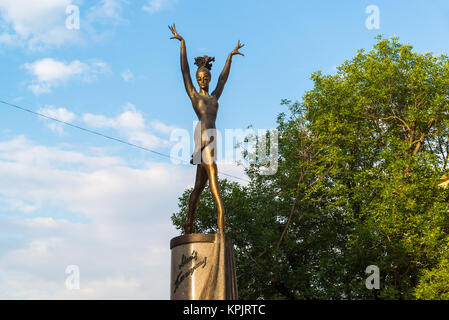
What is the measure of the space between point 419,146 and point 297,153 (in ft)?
17.5

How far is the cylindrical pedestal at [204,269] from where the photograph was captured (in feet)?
31.0

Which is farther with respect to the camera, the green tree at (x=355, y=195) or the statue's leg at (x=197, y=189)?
the green tree at (x=355, y=195)

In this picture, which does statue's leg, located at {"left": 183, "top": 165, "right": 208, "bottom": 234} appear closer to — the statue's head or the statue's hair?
the statue's head

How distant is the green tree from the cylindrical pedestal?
35.9 feet

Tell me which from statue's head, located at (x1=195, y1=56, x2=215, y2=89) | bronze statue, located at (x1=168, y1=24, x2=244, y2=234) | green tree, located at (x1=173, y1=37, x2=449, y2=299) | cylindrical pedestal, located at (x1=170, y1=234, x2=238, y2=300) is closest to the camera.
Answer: cylindrical pedestal, located at (x1=170, y1=234, x2=238, y2=300)

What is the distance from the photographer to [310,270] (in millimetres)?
22016

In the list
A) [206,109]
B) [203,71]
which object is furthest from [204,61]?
[206,109]

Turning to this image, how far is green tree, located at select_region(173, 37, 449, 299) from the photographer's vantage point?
2031cm

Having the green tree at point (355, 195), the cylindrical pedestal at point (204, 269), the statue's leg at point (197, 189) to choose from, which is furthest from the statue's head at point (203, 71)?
the green tree at point (355, 195)

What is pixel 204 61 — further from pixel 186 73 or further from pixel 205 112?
pixel 205 112
